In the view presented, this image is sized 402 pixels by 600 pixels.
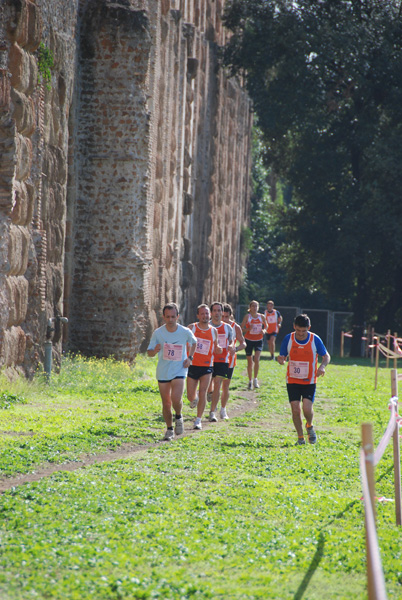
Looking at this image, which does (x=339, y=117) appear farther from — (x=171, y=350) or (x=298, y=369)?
(x=171, y=350)

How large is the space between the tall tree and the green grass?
97.5 feet

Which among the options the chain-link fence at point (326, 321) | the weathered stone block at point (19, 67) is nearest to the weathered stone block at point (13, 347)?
the weathered stone block at point (19, 67)

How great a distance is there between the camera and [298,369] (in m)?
13.9

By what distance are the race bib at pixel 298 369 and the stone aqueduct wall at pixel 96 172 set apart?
614 centimetres

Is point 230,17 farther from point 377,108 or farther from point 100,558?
point 100,558

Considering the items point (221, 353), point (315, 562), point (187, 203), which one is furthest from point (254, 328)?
point (315, 562)

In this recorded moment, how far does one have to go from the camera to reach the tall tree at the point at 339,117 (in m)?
43.4

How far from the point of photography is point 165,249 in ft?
107

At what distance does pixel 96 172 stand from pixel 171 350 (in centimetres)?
1225

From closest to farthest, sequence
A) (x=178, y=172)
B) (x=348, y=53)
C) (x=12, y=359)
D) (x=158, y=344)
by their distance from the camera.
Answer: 1. (x=158, y=344)
2. (x=12, y=359)
3. (x=178, y=172)
4. (x=348, y=53)

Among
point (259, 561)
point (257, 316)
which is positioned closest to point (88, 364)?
point (257, 316)

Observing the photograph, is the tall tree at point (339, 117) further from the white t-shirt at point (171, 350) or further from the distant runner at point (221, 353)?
the white t-shirt at point (171, 350)

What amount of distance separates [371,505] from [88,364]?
1818 cm

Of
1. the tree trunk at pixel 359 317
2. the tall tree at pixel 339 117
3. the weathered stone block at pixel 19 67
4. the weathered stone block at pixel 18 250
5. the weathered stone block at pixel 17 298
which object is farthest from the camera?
the tree trunk at pixel 359 317
